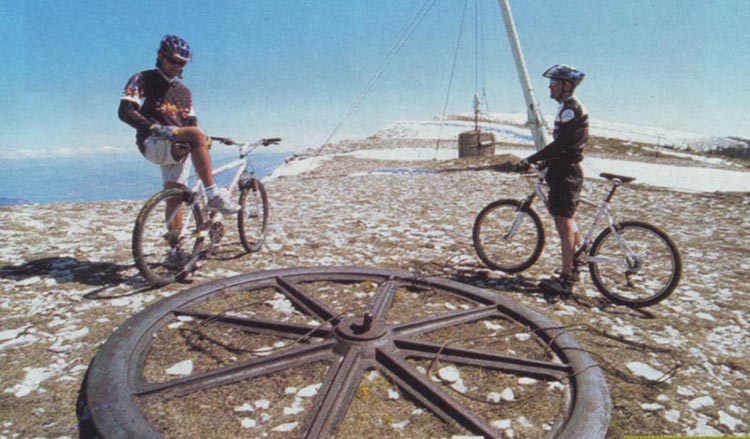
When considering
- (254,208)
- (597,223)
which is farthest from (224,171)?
(597,223)

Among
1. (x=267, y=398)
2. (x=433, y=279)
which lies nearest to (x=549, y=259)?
(x=433, y=279)

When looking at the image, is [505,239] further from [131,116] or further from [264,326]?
[131,116]

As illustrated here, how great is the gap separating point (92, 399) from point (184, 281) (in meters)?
Answer: 2.33

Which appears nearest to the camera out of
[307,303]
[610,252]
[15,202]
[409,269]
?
[307,303]

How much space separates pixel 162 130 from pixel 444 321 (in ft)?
11.1

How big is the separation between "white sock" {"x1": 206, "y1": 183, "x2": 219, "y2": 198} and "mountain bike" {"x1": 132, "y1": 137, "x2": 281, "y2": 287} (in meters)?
0.06

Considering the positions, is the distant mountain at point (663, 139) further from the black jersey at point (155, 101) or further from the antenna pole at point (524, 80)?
the black jersey at point (155, 101)

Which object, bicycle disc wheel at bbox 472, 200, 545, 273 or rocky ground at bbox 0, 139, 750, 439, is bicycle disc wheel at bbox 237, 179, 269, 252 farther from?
bicycle disc wheel at bbox 472, 200, 545, 273

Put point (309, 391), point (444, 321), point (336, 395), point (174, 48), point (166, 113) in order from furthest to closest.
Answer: point (166, 113) → point (174, 48) → point (444, 321) → point (309, 391) → point (336, 395)

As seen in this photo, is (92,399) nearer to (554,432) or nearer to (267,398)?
(267,398)

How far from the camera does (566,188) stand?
180 inches

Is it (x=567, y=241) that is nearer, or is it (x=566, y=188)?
(x=566, y=188)

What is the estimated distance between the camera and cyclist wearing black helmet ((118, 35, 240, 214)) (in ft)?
13.9

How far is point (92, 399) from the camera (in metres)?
2.42
